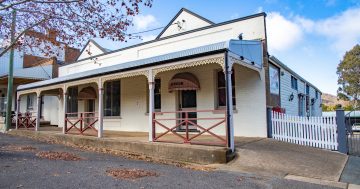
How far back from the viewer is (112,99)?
15.8 m

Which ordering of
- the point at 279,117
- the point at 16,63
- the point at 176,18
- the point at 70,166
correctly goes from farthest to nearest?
the point at 16,63 < the point at 176,18 < the point at 279,117 < the point at 70,166

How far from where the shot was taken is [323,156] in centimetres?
786

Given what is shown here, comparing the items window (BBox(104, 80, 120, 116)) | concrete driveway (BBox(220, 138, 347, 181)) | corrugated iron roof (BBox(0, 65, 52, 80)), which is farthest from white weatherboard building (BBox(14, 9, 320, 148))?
corrugated iron roof (BBox(0, 65, 52, 80))

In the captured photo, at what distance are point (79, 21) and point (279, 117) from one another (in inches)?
316

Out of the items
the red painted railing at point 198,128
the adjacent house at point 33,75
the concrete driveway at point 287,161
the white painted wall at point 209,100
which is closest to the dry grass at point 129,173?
the concrete driveway at point 287,161

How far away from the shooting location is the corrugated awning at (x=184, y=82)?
453 inches

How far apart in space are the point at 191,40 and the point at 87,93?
710 cm

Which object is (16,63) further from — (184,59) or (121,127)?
(184,59)

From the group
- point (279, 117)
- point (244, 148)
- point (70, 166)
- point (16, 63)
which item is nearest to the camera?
point (70, 166)

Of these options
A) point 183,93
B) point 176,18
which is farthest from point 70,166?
point 176,18

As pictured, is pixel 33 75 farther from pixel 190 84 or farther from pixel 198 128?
pixel 198 128

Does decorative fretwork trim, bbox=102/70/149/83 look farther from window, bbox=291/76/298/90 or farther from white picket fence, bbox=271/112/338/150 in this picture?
window, bbox=291/76/298/90

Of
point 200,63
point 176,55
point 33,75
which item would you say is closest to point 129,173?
point 200,63

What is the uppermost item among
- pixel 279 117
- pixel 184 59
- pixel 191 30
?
pixel 191 30
